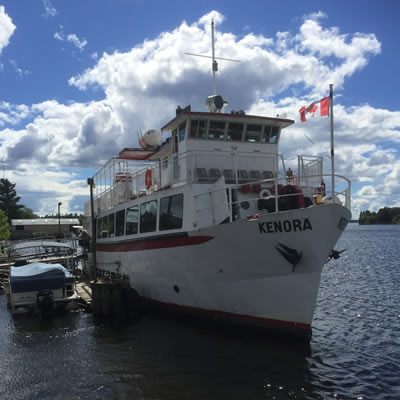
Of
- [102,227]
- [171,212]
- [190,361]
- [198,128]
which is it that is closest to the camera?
[190,361]

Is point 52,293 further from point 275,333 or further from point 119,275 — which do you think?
point 275,333

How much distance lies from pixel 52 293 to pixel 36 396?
22.6ft

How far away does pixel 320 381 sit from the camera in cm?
845

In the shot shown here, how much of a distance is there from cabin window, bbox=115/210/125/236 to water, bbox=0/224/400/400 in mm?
3659

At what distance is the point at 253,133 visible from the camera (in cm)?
1402

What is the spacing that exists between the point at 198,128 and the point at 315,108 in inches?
172

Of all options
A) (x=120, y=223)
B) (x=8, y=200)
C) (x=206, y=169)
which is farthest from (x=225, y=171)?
(x=8, y=200)

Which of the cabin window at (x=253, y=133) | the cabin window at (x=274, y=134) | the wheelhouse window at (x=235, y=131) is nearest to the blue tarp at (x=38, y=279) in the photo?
the wheelhouse window at (x=235, y=131)

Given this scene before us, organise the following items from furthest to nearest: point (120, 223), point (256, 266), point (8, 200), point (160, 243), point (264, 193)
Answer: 1. point (8, 200)
2. point (120, 223)
3. point (160, 243)
4. point (264, 193)
5. point (256, 266)

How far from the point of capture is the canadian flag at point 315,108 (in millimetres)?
10117

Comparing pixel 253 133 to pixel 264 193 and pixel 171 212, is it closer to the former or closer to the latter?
pixel 264 193

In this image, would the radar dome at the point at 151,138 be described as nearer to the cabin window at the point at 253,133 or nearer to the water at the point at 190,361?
the cabin window at the point at 253,133

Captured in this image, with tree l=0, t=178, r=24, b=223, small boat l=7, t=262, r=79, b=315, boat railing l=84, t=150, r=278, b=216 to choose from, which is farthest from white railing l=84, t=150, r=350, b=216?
tree l=0, t=178, r=24, b=223

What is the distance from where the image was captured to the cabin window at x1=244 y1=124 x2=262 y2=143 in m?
13.9
